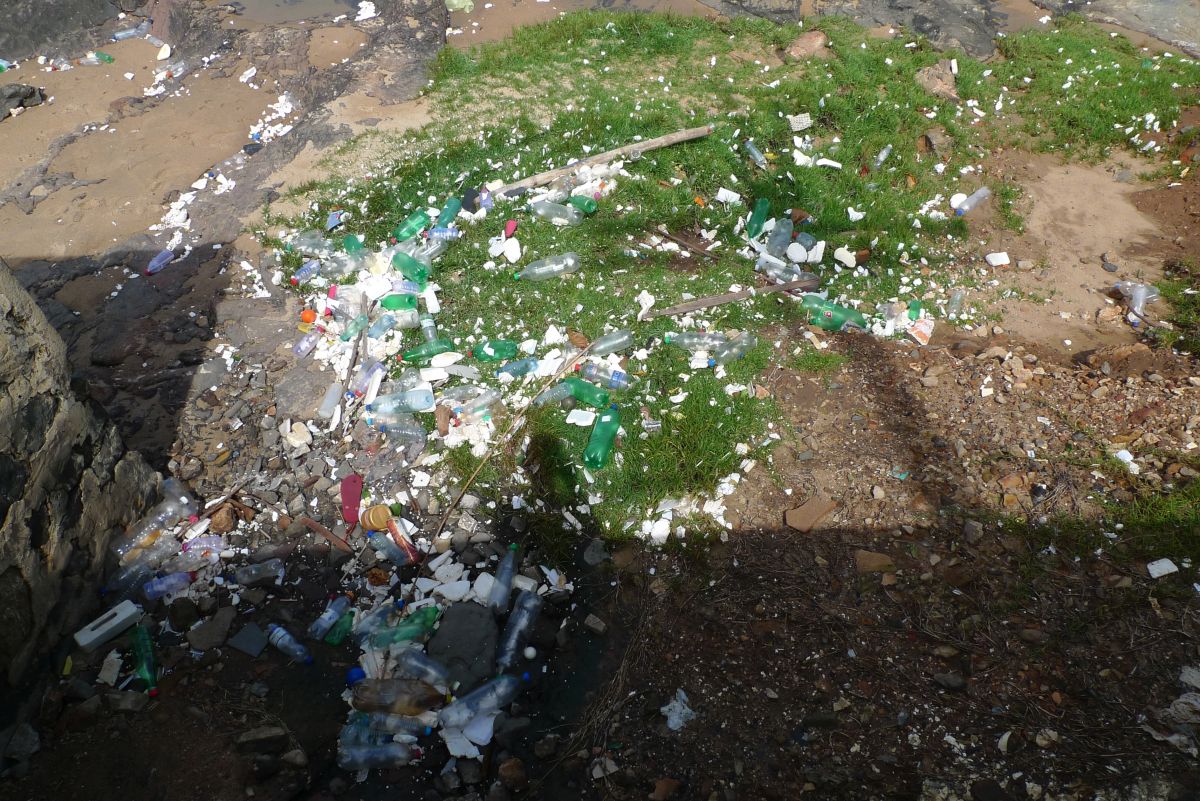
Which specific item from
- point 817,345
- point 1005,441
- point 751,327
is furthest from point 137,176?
point 1005,441

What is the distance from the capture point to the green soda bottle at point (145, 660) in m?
2.73

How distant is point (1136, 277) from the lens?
14.9ft

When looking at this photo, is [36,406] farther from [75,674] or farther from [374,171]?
[374,171]

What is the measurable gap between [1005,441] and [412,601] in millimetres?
2985

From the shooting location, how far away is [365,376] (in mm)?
3934

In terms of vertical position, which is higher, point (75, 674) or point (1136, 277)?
point (75, 674)

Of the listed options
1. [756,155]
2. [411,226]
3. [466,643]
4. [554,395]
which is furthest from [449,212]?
[466,643]

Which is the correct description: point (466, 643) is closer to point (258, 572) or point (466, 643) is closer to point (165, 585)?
point (258, 572)

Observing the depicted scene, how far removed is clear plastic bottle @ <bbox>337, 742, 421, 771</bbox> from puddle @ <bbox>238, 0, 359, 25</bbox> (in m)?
7.59

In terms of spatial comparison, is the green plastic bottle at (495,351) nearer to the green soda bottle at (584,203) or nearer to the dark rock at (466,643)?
the green soda bottle at (584,203)

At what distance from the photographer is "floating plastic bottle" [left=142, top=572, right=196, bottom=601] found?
9.95 feet

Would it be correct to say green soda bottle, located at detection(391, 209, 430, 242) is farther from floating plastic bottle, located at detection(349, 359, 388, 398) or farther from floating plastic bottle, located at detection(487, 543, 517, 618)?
floating plastic bottle, located at detection(487, 543, 517, 618)

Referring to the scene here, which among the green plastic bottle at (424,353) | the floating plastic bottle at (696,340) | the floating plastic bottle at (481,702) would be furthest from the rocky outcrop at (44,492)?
the floating plastic bottle at (696,340)

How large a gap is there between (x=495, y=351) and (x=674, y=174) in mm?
2235
